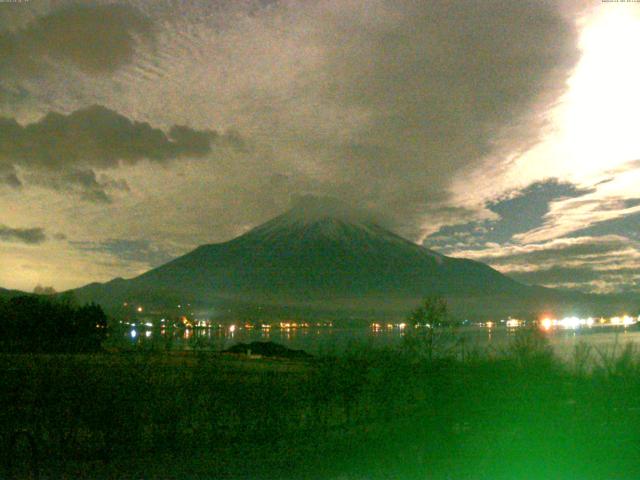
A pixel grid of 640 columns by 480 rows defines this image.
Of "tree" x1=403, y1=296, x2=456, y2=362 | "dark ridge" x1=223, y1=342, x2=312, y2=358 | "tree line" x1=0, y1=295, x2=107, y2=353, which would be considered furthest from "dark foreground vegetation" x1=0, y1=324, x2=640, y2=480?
"dark ridge" x1=223, y1=342, x2=312, y2=358

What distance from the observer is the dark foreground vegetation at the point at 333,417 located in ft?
35.4

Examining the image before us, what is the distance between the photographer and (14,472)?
33.0 feet

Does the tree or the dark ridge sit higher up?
the tree

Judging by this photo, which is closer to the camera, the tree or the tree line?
the tree

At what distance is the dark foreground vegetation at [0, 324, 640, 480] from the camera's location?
35.4 ft

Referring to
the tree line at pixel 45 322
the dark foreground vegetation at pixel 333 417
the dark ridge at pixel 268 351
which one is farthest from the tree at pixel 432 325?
the dark ridge at pixel 268 351

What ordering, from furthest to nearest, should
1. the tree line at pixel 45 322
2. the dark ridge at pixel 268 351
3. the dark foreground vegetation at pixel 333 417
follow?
the dark ridge at pixel 268 351
the tree line at pixel 45 322
the dark foreground vegetation at pixel 333 417

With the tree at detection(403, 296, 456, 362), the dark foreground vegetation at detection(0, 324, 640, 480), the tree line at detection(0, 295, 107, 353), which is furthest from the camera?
the tree line at detection(0, 295, 107, 353)

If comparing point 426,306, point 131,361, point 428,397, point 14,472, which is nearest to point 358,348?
point 428,397

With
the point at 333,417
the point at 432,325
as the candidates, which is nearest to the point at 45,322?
the point at 432,325

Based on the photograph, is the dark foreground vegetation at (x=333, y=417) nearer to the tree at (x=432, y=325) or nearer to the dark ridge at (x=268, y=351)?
the tree at (x=432, y=325)

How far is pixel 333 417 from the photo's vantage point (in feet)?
46.6

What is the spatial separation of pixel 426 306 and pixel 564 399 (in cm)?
1228

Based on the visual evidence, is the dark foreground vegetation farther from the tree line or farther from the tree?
the tree line
